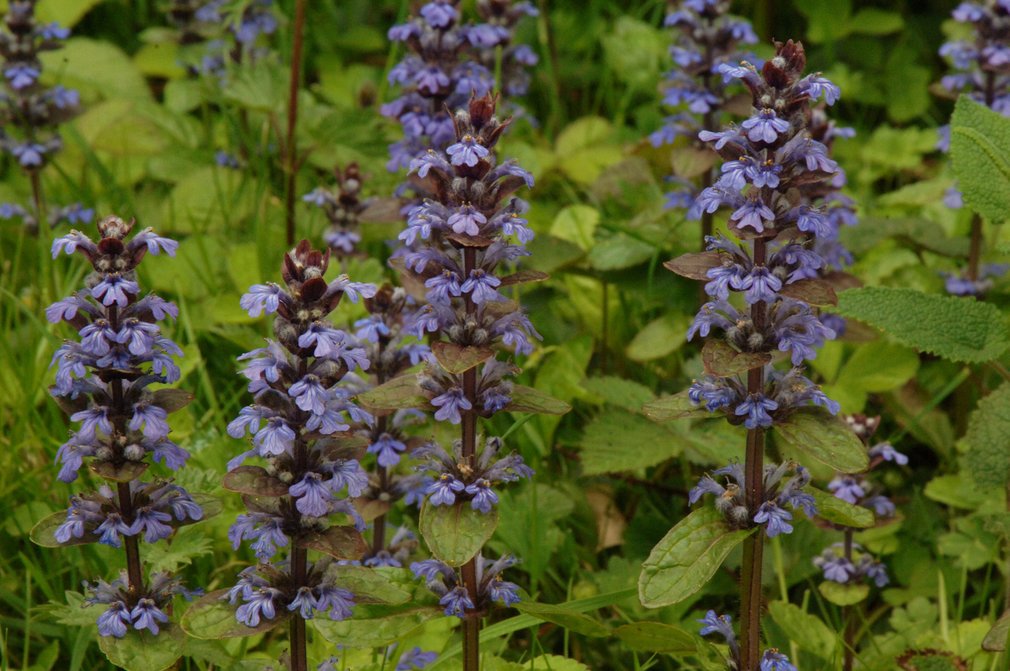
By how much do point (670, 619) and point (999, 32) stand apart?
2.40 meters

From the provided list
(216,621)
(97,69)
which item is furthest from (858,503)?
(97,69)

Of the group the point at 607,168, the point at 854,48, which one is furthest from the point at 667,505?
the point at 854,48

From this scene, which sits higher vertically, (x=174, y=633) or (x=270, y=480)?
(x=270, y=480)

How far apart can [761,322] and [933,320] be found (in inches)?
21.2

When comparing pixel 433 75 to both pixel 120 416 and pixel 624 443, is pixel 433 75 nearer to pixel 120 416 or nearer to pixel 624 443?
pixel 624 443

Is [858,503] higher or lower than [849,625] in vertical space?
higher

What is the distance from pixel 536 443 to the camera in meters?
3.92

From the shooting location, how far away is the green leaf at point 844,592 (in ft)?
10.8

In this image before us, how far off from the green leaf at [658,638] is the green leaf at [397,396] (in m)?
0.70

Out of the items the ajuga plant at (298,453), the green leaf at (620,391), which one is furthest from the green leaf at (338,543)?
the green leaf at (620,391)

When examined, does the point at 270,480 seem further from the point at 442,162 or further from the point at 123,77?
the point at 123,77

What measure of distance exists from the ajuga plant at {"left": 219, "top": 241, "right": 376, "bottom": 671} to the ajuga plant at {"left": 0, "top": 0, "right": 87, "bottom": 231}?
262cm

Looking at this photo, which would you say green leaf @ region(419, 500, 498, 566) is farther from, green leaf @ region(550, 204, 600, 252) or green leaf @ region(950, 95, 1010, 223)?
green leaf @ region(550, 204, 600, 252)

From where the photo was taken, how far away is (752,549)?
271 cm
